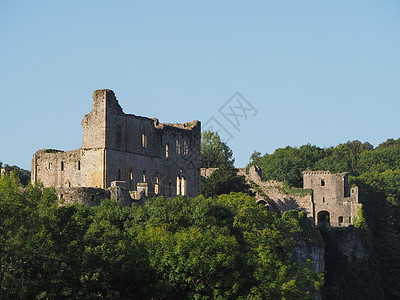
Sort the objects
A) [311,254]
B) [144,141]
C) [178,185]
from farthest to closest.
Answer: [178,185], [311,254], [144,141]

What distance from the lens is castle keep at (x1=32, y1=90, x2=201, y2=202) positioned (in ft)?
216

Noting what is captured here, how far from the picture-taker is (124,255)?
139ft

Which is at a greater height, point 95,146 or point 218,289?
point 95,146

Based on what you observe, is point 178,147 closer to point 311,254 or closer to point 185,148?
point 185,148

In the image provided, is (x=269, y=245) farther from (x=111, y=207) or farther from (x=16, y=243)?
(x=16, y=243)

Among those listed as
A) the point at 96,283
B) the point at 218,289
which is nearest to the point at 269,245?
the point at 218,289

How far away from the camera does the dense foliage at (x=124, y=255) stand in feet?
130

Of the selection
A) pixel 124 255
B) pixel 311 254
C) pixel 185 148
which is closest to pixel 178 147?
pixel 185 148

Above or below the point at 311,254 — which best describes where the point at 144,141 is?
above

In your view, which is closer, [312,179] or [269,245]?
[269,245]

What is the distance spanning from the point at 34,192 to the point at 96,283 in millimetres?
5041

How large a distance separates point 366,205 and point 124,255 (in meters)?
54.9

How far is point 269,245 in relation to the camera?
185 feet

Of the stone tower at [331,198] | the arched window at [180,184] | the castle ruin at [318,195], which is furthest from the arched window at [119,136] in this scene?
the stone tower at [331,198]
